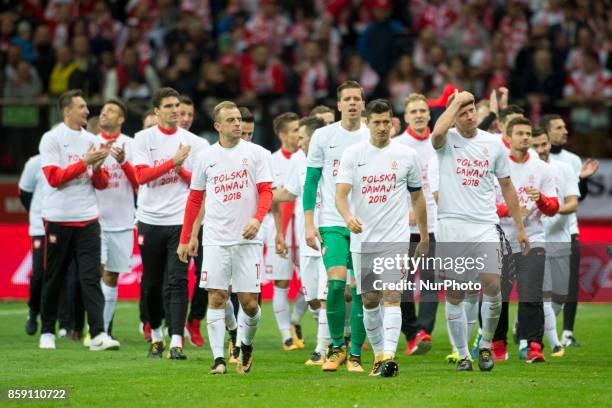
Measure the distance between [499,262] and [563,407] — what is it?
241 centimetres

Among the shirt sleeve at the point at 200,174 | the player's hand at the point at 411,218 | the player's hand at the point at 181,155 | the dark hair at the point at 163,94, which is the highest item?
the dark hair at the point at 163,94

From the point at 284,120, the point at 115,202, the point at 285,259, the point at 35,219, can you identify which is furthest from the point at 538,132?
the point at 35,219

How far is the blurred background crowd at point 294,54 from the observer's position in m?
22.5

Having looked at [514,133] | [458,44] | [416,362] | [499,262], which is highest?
[458,44]

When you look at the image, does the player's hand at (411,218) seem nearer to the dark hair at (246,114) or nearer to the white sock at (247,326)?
the dark hair at (246,114)

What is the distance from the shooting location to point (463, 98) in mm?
11641

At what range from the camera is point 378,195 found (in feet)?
38.0

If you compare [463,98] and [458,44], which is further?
[458,44]

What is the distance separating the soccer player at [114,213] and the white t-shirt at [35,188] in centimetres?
164

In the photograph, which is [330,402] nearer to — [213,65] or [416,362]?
[416,362]

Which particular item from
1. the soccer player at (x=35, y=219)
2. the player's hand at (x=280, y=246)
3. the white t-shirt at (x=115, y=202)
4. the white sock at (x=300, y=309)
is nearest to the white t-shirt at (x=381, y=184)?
the player's hand at (x=280, y=246)

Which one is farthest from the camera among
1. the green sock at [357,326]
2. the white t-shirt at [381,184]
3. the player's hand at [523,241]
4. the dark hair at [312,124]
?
the dark hair at [312,124]

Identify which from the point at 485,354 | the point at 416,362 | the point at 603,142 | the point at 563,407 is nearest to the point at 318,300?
the point at 416,362

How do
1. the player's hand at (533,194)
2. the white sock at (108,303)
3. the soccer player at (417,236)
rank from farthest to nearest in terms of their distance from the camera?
the white sock at (108,303), the soccer player at (417,236), the player's hand at (533,194)
